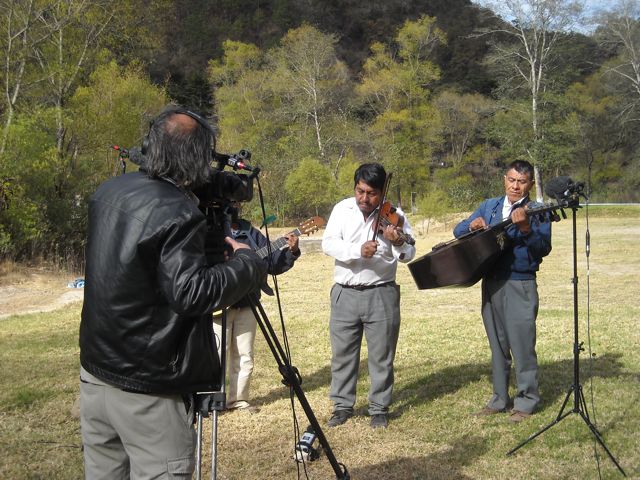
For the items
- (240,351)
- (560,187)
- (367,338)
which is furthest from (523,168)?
(240,351)

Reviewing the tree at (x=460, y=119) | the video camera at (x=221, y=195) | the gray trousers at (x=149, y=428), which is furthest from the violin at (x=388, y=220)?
the tree at (x=460, y=119)

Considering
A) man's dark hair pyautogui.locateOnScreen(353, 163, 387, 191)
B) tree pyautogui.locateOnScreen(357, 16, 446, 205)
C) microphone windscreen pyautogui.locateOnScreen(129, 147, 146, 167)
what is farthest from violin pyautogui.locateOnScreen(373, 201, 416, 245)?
tree pyautogui.locateOnScreen(357, 16, 446, 205)

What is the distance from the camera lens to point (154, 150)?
2.45 m

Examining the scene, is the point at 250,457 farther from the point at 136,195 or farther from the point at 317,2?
the point at 317,2

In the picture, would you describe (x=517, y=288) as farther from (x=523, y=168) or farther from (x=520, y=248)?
(x=523, y=168)

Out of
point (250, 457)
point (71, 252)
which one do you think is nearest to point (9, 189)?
point (71, 252)

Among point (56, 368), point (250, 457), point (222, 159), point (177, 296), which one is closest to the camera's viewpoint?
point (177, 296)

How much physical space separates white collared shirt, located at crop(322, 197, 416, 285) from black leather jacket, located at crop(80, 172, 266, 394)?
9.28ft

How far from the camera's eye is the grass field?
470 centimetres

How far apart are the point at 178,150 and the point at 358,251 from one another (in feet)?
9.86

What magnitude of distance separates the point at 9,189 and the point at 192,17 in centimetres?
6968

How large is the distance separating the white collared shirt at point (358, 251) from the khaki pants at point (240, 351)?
101 centimetres

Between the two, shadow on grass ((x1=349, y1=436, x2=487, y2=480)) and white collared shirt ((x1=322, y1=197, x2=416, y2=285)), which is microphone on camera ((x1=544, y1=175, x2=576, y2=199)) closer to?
white collared shirt ((x1=322, y1=197, x2=416, y2=285))

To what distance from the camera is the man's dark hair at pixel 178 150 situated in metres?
2.43
